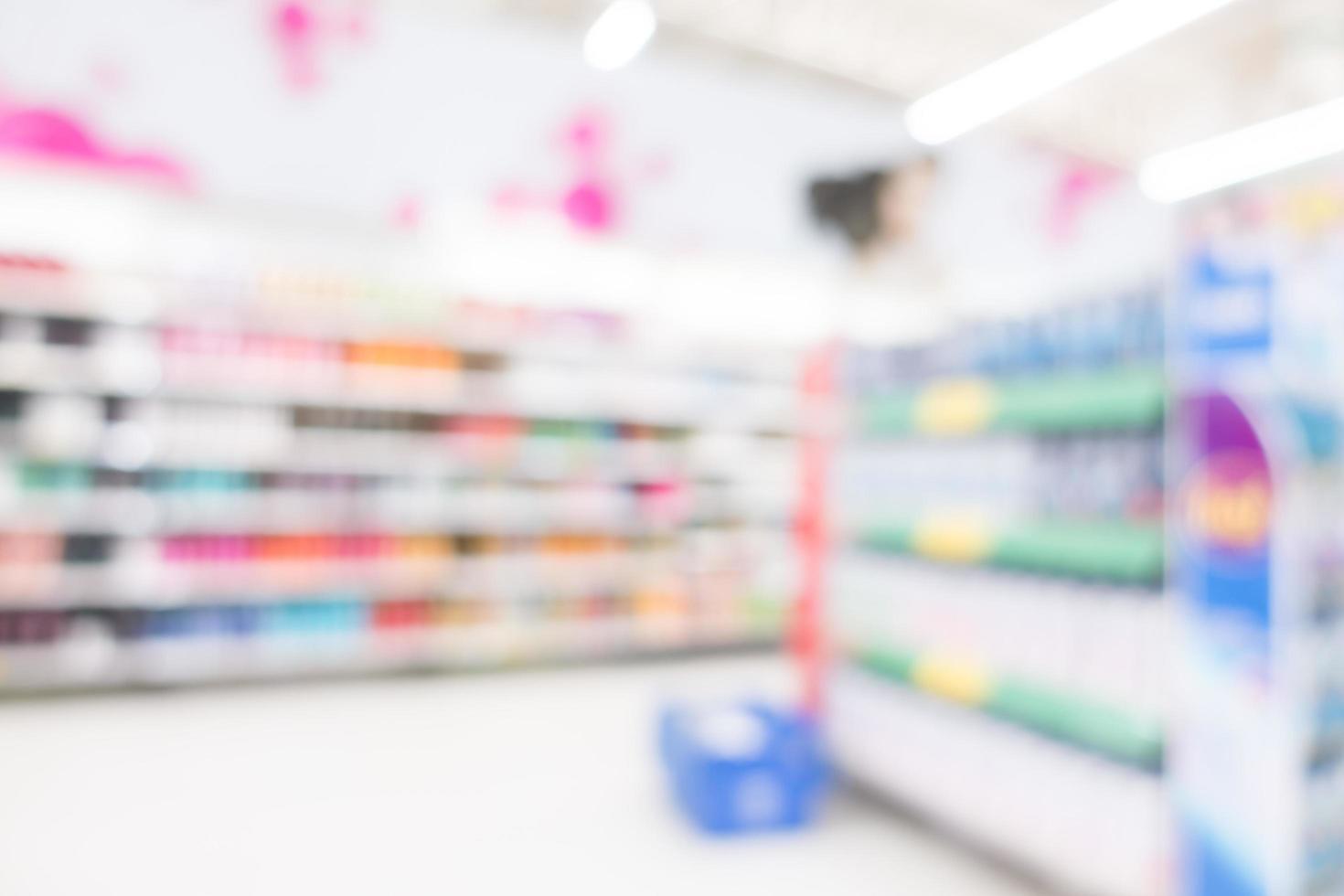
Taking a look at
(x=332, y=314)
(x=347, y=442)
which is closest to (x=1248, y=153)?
(x=332, y=314)

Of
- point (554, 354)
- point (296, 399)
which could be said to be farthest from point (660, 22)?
point (296, 399)

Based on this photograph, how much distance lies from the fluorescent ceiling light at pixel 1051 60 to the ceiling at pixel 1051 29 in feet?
Result: 4.10

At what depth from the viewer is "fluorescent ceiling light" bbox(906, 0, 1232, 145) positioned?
5281mm

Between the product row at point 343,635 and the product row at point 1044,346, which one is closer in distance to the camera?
the product row at point 1044,346

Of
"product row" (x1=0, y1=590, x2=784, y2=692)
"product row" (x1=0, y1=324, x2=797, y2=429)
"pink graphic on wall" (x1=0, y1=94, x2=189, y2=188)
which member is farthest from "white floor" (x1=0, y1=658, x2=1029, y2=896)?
"pink graphic on wall" (x1=0, y1=94, x2=189, y2=188)

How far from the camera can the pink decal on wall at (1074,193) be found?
8352 mm

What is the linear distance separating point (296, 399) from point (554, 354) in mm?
1408

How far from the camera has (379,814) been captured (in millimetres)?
2785

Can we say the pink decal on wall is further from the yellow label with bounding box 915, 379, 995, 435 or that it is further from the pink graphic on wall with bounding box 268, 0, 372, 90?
the yellow label with bounding box 915, 379, 995, 435

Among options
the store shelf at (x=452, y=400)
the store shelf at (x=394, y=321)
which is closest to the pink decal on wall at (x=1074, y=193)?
the store shelf at (x=394, y=321)

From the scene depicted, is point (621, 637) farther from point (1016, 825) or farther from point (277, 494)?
point (1016, 825)

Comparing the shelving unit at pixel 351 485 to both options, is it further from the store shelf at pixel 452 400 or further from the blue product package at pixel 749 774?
the blue product package at pixel 749 774

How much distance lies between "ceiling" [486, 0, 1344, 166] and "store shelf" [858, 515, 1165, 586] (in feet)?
17.4

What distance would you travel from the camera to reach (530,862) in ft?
8.07
